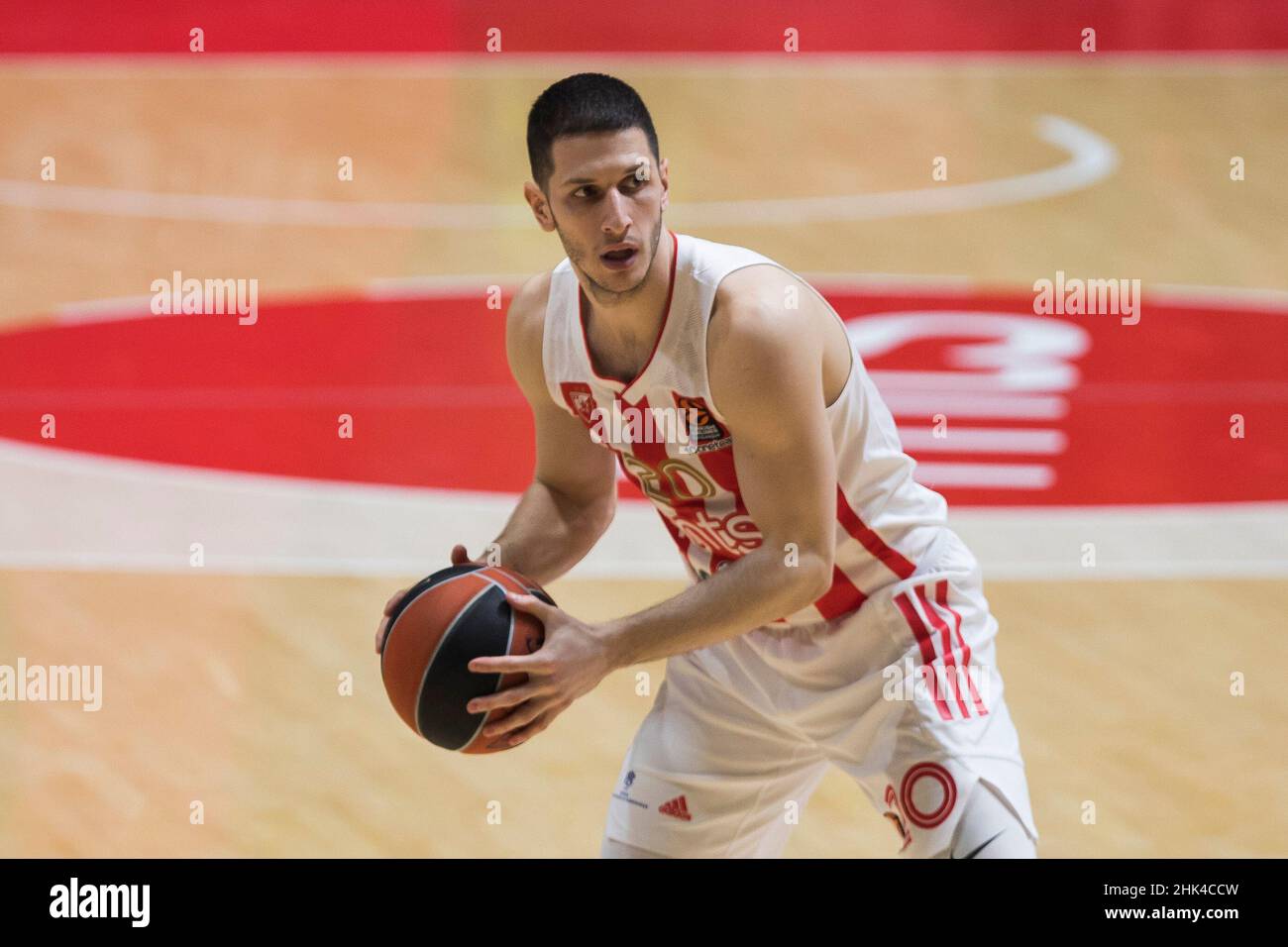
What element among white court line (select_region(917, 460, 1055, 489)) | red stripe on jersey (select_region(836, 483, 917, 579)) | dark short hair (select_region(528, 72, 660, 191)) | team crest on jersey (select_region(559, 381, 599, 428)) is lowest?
red stripe on jersey (select_region(836, 483, 917, 579))

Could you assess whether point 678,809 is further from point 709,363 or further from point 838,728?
point 709,363

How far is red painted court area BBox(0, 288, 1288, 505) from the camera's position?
21.5 feet

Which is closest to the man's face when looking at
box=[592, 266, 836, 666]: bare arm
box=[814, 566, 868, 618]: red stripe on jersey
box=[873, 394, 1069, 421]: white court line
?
box=[592, 266, 836, 666]: bare arm

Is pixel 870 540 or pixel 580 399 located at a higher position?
pixel 580 399

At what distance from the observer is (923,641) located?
11.1ft

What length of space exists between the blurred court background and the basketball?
1.48m

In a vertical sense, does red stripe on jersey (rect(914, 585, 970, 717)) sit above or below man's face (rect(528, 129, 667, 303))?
below

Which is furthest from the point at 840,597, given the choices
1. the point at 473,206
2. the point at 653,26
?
the point at 653,26

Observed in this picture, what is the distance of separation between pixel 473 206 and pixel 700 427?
576 centimetres

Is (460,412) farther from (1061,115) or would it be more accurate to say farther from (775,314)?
(1061,115)

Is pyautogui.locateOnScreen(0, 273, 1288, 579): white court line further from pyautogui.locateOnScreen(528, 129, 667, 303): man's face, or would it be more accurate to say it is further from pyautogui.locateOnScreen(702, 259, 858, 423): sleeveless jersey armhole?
pyautogui.locateOnScreen(528, 129, 667, 303): man's face

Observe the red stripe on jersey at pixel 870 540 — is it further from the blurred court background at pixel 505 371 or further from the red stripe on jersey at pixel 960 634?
the blurred court background at pixel 505 371
